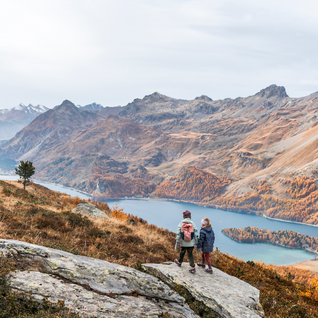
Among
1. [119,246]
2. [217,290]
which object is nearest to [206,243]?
[217,290]

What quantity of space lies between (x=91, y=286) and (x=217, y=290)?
5094 mm

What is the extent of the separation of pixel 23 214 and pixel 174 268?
1008 cm

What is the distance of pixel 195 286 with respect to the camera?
8.22 meters

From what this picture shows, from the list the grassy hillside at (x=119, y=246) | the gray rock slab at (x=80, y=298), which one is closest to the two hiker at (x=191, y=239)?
the grassy hillside at (x=119, y=246)

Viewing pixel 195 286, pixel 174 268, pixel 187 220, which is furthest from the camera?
pixel 187 220

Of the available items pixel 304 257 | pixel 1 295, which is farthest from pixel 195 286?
pixel 304 257

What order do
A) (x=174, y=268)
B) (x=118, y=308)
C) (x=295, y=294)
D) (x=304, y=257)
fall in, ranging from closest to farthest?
(x=118, y=308)
(x=174, y=268)
(x=295, y=294)
(x=304, y=257)

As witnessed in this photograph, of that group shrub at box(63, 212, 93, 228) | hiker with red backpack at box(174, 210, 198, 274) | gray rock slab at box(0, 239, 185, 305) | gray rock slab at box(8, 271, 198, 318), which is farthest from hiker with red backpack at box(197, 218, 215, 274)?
shrub at box(63, 212, 93, 228)

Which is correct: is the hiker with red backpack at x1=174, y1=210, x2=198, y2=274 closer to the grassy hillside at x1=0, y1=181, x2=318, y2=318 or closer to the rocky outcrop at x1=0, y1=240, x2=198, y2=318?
the grassy hillside at x1=0, y1=181, x2=318, y2=318

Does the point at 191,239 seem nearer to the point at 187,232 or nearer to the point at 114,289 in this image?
the point at 187,232

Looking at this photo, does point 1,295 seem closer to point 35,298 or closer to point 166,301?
point 35,298

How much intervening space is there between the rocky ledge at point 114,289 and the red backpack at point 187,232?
1561mm

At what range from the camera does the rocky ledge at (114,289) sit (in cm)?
561

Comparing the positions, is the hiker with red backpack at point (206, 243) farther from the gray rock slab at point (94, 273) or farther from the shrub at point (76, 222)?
the shrub at point (76, 222)
